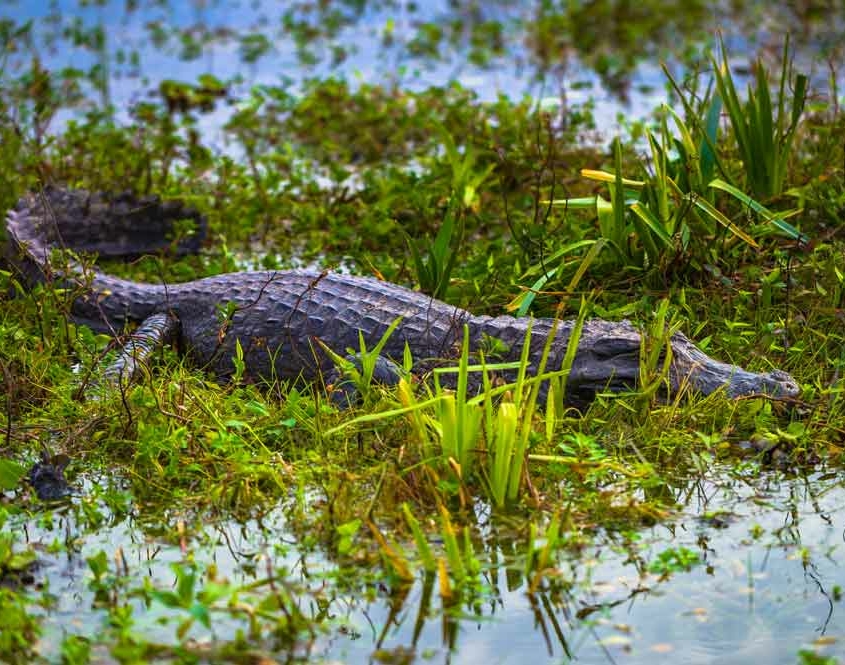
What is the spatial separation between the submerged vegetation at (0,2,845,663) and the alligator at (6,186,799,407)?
0.38ft

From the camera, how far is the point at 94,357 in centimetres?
530

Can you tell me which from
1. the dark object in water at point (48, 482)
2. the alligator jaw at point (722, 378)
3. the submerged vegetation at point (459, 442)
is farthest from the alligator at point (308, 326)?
the dark object in water at point (48, 482)

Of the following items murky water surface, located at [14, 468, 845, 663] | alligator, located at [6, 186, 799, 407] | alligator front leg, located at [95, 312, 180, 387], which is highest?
alligator, located at [6, 186, 799, 407]

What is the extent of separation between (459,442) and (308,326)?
150cm

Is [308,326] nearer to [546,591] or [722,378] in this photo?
[722,378]

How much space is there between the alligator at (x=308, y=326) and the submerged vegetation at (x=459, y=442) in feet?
0.38

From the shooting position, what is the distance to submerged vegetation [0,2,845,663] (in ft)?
12.2

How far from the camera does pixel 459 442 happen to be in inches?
172

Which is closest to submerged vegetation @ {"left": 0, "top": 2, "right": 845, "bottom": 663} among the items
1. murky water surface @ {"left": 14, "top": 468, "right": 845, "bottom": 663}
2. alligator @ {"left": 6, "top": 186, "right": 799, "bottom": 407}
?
murky water surface @ {"left": 14, "top": 468, "right": 845, "bottom": 663}

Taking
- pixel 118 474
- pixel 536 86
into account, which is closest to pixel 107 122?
pixel 536 86

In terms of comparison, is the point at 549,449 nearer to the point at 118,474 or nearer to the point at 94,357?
the point at 118,474

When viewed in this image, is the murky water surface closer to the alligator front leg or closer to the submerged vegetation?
the submerged vegetation

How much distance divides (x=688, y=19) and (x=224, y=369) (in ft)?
26.9

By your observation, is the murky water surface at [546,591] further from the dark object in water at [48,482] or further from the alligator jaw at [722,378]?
the alligator jaw at [722,378]
